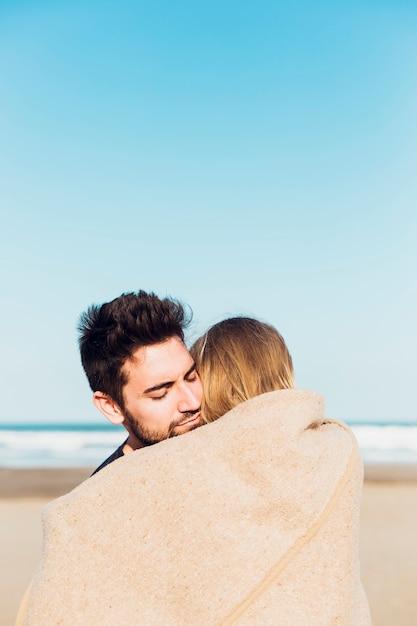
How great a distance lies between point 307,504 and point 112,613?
0.62m

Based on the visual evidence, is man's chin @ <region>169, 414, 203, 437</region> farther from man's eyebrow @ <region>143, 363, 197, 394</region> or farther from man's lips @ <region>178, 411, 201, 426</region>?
man's eyebrow @ <region>143, 363, 197, 394</region>

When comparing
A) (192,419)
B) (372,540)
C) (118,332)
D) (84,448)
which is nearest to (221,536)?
(192,419)

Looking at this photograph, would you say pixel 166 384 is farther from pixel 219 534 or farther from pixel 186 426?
pixel 219 534

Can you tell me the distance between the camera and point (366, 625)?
2.30 meters

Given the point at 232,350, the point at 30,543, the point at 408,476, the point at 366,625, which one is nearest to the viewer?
the point at 366,625

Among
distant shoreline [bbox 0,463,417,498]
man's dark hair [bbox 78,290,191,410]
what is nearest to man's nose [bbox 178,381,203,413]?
man's dark hair [bbox 78,290,191,410]

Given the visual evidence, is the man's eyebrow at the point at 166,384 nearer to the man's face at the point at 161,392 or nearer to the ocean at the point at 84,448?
the man's face at the point at 161,392

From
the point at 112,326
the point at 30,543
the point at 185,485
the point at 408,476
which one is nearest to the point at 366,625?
the point at 185,485

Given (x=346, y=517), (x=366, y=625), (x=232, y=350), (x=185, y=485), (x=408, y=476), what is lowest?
(x=408, y=476)

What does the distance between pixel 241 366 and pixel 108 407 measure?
79 cm

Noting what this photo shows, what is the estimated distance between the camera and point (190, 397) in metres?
2.78

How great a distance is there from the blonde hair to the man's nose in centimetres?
9

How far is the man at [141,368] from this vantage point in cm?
284

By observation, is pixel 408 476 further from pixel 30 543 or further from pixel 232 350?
pixel 232 350
